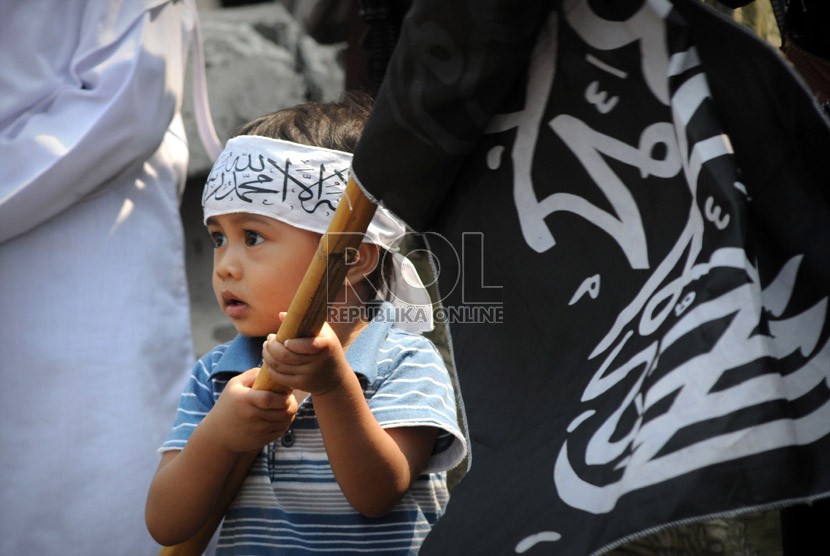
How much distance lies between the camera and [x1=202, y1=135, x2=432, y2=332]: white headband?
167 cm

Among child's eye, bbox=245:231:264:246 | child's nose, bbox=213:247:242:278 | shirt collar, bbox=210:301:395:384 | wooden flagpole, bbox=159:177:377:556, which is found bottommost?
shirt collar, bbox=210:301:395:384

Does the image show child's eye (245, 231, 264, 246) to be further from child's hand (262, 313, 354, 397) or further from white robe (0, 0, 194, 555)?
white robe (0, 0, 194, 555)

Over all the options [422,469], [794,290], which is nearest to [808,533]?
[794,290]

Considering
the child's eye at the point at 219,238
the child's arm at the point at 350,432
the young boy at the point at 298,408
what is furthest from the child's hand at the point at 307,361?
the child's eye at the point at 219,238

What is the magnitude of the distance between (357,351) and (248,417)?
0.24m

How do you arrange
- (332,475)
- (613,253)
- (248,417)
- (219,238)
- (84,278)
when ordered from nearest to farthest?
(613,253), (248,417), (332,475), (219,238), (84,278)

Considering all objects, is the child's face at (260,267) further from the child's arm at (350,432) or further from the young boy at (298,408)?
the child's arm at (350,432)

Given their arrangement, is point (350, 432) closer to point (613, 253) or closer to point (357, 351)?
point (357, 351)

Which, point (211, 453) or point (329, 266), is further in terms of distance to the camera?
point (211, 453)

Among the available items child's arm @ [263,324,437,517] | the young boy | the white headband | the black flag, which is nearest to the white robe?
the young boy

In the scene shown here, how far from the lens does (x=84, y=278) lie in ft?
7.11

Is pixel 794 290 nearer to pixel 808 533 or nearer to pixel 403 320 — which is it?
pixel 808 533

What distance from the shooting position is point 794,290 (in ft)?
3.87

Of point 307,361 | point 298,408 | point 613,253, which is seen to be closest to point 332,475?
point 298,408
